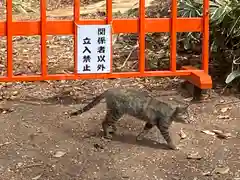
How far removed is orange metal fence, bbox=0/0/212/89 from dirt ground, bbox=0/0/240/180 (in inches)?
10.6

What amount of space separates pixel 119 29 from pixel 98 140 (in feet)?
4.59

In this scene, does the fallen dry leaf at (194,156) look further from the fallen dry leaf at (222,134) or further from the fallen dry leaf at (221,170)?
the fallen dry leaf at (222,134)

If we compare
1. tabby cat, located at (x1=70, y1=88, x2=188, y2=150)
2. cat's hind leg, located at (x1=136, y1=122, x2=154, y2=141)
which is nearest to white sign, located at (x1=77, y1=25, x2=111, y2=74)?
tabby cat, located at (x1=70, y1=88, x2=188, y2=150)

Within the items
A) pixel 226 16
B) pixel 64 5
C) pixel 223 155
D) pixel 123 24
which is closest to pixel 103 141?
pixel 223 155

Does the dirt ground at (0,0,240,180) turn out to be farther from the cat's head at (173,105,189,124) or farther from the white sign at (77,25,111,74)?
the white sign at (77,25,111,74)

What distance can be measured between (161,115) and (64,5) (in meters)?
7.65

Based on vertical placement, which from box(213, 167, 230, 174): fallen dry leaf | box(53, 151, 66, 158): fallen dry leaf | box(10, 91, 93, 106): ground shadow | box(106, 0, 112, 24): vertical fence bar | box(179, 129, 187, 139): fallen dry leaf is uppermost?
box(106, 0, 112, 24): vertical fence bar

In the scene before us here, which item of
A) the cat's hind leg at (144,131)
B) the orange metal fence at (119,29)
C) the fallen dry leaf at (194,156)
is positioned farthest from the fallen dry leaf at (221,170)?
the orange metal fence at (119,29)

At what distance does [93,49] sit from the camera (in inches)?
265

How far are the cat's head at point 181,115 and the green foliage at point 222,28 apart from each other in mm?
1115

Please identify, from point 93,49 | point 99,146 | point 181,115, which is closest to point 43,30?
point 93,49

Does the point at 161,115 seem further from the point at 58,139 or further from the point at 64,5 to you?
the point at 64,5

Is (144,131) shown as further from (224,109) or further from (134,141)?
(224,109)

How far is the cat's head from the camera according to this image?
19.4ft
